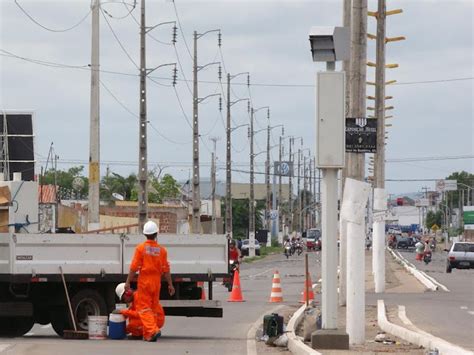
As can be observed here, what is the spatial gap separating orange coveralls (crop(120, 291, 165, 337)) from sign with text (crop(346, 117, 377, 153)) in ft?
12.8

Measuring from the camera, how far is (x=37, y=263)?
18812 mm

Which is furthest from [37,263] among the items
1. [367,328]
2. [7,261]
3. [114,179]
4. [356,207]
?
[114,179]

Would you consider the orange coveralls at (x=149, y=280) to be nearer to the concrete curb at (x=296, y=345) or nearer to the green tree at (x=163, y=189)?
the concrete curb at (x=296, y=345)

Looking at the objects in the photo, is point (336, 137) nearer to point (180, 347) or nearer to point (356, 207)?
point (356, 207)

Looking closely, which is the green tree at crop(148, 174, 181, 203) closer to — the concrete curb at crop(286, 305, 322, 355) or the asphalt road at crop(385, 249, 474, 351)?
the asphalt road at crop(385, 249, 474, 351)

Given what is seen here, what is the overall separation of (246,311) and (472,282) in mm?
20557

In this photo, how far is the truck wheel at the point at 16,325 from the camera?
19.6 metres

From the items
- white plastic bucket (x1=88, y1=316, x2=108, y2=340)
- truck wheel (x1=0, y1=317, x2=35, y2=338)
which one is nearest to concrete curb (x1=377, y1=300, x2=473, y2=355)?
white plastic bucket (x1=88, y1=316, x2=108, y2=340)

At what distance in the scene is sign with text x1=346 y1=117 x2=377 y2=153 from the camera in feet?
59.0

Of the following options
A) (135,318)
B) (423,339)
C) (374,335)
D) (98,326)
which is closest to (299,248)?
→ (374,335)

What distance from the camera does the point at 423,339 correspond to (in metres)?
17.3

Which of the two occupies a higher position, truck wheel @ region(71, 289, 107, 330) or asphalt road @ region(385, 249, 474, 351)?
truck wheel @ region(71, 289, 107, 330)

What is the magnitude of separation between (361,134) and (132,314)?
4.50m

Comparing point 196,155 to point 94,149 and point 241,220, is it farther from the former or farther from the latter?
point 241,220
